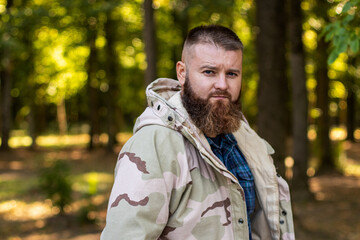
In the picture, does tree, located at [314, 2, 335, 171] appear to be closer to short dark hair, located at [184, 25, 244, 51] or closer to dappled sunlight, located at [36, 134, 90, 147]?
short dark hair, located at [184, 25, 244, 51]

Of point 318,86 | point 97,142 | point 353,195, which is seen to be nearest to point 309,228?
point 353,195

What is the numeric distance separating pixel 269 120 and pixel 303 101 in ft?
8.95

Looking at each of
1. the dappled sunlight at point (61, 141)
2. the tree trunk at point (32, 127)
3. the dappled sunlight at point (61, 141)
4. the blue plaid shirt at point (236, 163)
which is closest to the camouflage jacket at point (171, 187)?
the blue plaid shirt at point (236, 163)

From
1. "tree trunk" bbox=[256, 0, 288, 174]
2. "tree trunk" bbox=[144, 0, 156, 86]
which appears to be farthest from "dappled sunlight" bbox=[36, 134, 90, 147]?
"tree trunk" bbox=[144, 0, 156, 86]

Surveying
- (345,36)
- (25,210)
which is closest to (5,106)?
(25,210)

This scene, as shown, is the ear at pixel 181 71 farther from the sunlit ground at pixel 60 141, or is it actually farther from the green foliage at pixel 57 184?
the sunlit ground at pixel 60 141

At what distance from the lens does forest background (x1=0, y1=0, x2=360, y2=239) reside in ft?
23.9

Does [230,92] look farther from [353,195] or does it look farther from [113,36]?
[113,36]

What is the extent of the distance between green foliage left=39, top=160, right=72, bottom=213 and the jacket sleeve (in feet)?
23.2

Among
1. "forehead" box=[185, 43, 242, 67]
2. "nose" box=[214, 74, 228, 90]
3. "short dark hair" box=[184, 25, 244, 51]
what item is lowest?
"nose" box=[214, 74, 228, 90]

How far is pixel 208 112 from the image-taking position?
6.84 feet

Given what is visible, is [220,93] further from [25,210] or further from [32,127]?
[32,127]

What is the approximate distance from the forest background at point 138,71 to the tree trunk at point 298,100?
1.0 inches

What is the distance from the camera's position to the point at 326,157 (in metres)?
14.1
